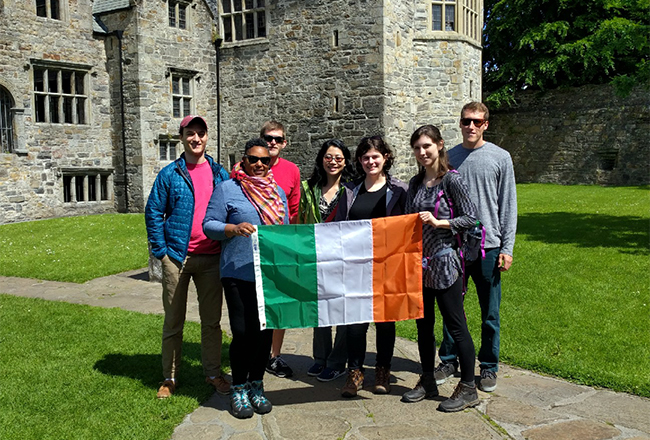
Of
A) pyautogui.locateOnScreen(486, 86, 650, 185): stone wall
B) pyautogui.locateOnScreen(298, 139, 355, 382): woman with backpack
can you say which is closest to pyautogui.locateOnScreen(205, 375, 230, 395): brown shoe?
pyautogui.locateOnScreen(298, 139, 355, 382): woman with backpack

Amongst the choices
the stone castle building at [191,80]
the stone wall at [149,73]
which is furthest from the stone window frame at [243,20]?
the stone wall at [149,73]

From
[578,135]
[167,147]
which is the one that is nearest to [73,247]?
[167,147]

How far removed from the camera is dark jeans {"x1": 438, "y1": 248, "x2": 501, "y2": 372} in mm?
4801

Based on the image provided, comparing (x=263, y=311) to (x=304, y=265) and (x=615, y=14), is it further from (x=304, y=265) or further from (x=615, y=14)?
A: (x=615, y=14)

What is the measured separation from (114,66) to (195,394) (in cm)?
1744

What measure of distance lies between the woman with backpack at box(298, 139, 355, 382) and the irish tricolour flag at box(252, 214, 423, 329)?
486 millimetres

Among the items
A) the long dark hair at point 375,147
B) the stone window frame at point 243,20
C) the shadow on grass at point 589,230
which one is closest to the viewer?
the long dark hair at point 375,147

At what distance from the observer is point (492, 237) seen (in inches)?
188

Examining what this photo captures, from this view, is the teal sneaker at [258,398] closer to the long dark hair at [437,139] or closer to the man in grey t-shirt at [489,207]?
the man in grey t-shirt at [489,207]

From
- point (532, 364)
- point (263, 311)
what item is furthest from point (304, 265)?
point (532, 364)

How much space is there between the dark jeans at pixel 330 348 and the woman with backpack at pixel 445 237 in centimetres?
97

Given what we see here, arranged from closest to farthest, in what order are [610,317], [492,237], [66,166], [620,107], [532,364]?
[492,237]
[532,364]
[610,317]
[66,166]
[620,107]

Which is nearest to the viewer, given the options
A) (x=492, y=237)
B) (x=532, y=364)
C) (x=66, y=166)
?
(x=492, y=237)

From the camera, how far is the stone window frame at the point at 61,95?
18719 mm
